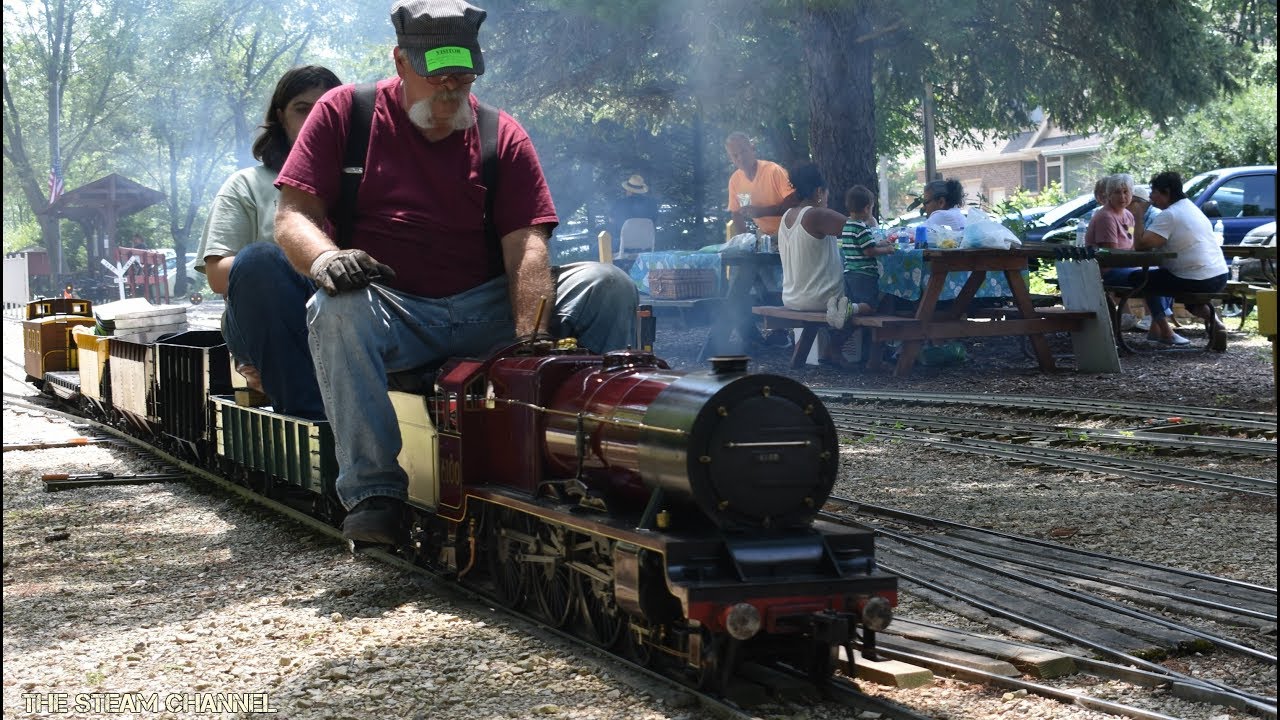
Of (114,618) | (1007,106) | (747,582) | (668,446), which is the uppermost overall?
(1007,106)

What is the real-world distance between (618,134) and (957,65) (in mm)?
7027

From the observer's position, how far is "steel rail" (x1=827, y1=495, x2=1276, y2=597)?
5102 millimetres

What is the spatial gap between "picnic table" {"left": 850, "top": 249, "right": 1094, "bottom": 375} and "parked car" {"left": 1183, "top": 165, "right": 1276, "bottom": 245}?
8.61 metres

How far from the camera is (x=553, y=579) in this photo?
186 inches

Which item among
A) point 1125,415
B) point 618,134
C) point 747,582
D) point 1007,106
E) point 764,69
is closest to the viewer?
point 747,582

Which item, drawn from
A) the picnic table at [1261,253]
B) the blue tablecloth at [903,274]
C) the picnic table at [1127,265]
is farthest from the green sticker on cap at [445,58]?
the picnic table at [1261,253]

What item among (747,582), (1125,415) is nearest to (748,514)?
(747,582)

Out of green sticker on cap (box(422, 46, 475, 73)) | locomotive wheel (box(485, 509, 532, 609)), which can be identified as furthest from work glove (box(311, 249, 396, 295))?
locomotive wheel (box(485, 509, 532, 609))

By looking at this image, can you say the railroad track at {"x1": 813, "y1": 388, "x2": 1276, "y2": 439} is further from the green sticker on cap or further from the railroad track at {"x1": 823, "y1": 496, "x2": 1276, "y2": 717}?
the green sticker on cap

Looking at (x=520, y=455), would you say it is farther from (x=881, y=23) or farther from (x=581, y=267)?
(x=881, y=23)

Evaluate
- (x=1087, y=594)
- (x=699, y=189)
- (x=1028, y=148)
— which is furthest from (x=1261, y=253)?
(x=1028, y=148)

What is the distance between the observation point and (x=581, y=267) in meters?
5.59

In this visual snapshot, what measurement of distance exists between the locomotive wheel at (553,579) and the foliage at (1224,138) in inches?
1066

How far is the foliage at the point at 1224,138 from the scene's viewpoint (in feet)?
98.1
